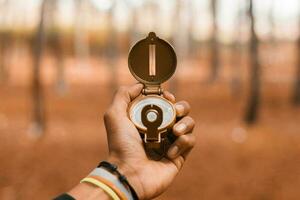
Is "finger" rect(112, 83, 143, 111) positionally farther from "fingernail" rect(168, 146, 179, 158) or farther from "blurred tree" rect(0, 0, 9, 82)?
"blurred tree" rect(0, 0, 9, 82)

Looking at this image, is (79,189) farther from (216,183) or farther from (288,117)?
(288,117)

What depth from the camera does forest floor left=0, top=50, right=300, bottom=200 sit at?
413 inches

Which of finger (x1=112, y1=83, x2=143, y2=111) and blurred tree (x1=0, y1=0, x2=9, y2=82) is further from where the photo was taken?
blurred tree (x1=0, y1=0, x2=9, y2=82)

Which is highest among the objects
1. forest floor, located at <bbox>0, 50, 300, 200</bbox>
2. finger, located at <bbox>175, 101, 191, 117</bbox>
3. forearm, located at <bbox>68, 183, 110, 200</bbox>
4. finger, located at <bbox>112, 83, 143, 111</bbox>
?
finger, located at <bbox>112, 83, 143, 111</bbox>

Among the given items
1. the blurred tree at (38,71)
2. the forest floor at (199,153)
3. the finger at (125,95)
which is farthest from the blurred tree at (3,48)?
the finger at (125,95)

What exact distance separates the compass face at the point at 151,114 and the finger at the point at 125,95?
0.08 meters

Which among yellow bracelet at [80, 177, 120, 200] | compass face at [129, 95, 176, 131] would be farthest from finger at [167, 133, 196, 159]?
yellow bracelet at [80, 177, 120, 200]

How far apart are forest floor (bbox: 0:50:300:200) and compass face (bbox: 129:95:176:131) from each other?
24.7ft

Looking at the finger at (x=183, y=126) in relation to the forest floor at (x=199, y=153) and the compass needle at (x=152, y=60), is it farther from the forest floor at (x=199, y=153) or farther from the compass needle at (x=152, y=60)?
the forest floor at (x=199, y=153)

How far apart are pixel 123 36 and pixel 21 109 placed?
66866 millimetres

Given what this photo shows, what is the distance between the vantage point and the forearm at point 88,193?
8.02 ft

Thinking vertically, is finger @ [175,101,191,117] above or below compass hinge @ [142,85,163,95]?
below

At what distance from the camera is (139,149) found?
8.98 ft

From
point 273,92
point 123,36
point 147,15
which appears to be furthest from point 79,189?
point 123,36
